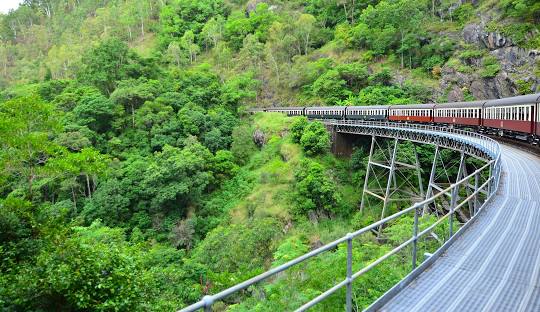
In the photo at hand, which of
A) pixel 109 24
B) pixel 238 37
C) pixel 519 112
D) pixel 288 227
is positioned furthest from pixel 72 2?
pixel 519 112

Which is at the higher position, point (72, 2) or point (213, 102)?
point (72, 2)

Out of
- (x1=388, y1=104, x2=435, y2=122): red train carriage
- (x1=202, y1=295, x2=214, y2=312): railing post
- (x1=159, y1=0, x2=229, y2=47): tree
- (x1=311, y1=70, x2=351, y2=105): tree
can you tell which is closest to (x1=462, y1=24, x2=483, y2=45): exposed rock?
(x1=311, y1=70, x2=351, y2=105): tree

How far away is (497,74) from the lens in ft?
106

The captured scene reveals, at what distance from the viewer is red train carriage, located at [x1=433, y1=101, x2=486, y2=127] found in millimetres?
21266

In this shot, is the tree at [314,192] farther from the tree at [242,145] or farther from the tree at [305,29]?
the tree at [305,29]

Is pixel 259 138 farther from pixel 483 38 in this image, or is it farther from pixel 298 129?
pixel 483 38

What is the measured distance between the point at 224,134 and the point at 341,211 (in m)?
14.9

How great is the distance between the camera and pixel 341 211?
77.9 ft

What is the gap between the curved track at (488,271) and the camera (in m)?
3.70

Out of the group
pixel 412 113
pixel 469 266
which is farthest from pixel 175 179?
pixel 469 266

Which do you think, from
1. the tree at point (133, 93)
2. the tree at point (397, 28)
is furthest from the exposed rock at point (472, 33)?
the tree at point (133, 93)

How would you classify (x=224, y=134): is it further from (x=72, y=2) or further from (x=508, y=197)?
(x=72, y=2)

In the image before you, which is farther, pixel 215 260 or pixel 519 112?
pixel 215 260

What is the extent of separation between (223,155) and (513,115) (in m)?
20.0
